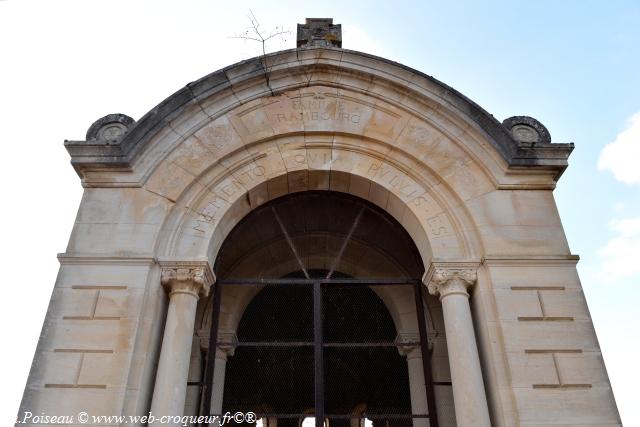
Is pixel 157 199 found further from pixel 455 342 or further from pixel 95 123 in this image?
pixel 455 342

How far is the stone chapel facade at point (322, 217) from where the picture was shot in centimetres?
728

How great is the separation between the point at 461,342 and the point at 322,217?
191 inches

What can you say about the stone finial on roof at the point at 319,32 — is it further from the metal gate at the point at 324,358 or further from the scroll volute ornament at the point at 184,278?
the scroll volute ornament at the point at 184,278

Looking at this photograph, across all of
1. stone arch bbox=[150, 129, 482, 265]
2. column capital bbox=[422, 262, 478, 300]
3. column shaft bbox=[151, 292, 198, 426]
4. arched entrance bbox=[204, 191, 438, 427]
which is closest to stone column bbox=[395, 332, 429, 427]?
arched entrance bbox=[204, 191, 438, 427]

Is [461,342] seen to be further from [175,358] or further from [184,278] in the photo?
[184,278]

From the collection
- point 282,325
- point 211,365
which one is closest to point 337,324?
point 282,325

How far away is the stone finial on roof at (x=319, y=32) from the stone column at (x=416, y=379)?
5.99 metres

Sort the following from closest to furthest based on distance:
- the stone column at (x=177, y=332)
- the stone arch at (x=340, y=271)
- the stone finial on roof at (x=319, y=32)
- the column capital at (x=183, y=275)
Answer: the stone column at (x=177, y=332)
the column capital at (x=183, y=275)
the stone finial on roof at (x=319, y=32)
the stone arch at (x=340, y=271)

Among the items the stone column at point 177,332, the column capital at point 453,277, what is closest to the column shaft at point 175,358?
the stone column at point 177,332

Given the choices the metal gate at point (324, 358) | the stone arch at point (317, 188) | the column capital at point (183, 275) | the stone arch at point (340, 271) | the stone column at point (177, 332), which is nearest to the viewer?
the stone column at point (177, 332)

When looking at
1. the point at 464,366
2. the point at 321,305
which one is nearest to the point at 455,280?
the point at 464,366

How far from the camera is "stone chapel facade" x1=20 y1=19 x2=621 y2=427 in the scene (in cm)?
728

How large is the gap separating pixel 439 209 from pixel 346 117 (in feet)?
7.78

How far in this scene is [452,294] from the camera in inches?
319
